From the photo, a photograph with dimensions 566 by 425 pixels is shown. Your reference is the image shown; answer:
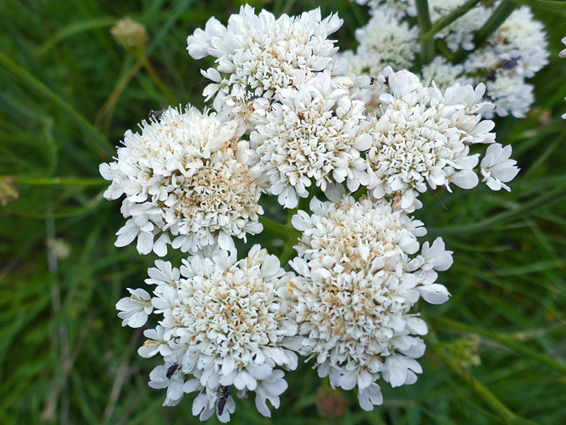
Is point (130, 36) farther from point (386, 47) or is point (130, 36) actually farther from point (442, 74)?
point (442, 74)

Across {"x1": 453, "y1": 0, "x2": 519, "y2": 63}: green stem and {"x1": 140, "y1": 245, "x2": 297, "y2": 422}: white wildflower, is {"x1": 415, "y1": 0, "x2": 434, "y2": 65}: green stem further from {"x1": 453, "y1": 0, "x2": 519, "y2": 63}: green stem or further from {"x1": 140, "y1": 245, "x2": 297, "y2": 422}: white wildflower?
{"x1": 140, "y1": 245, "x2": 297, "y2": 422}: white wildflower

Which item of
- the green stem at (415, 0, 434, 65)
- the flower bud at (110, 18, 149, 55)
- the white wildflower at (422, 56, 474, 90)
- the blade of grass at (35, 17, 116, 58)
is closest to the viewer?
the green stem at (415, 0, 434, 65)

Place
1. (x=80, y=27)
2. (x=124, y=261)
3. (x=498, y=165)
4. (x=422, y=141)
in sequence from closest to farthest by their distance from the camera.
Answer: (x=422, y=141)
(x=498, y=165)
(x=80, y=27)
(x=124, y=261)

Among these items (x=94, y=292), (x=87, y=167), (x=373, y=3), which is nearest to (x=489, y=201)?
(x=373, y=3)

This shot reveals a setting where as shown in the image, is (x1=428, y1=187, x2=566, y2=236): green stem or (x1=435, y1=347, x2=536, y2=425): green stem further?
(x1=435, y1=347, x2=536, y2=425): green stem

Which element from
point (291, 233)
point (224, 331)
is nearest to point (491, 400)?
point (291, 233)

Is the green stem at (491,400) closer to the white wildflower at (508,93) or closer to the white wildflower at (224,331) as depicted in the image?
the white wildflower at (224,331)

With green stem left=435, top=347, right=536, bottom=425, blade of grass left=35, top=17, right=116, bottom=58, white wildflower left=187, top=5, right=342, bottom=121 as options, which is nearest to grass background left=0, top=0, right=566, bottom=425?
blade of grass left=35, top=17, right=116, bottom=58

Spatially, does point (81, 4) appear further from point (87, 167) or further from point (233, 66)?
point (233, 66)
